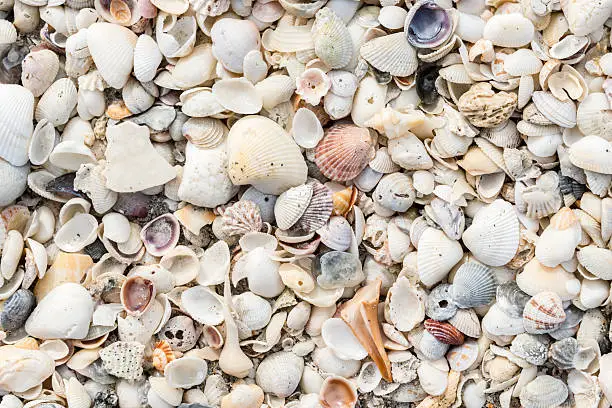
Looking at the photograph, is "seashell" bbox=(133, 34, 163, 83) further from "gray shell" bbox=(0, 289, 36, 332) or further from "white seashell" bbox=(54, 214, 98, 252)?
"gray shell" bbox=(0, 289, 36, 332)

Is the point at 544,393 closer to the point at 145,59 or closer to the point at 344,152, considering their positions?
the point at 344,152

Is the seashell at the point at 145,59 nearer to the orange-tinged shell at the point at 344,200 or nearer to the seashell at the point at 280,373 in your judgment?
the orange-tinged shell at the point at 344,200

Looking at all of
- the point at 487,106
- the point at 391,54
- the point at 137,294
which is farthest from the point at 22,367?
the point at 487,106

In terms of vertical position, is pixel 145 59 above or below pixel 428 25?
below

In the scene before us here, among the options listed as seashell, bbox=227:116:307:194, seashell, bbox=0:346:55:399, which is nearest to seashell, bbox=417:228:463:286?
seashell, bbox=227:116:307:194

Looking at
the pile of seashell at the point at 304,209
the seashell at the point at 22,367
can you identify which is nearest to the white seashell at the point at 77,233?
the pile of seashell at the point at 304,209
